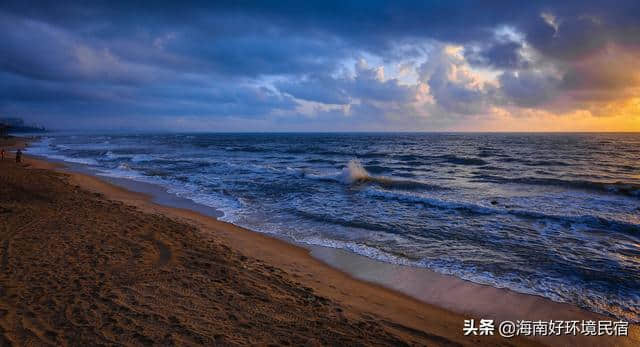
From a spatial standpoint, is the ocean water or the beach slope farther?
the ocean water

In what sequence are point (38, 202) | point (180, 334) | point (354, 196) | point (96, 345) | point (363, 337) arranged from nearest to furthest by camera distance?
1. point (96, 345)
2. point (180, 334)
3. point (363, 337)
4. point (38, 202)
5. point (354, 196)

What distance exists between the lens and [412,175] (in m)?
24.8

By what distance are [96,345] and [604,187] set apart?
965 inches

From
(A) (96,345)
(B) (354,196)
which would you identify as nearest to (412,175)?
(B) (354,196)

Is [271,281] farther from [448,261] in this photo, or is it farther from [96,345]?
[448,261]

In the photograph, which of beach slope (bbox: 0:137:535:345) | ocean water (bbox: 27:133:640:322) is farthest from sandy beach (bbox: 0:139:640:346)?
ocean water (bbox: 27:133:640:322)

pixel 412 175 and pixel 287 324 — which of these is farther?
pixel 412 175

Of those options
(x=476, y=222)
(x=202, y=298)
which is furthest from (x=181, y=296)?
(x=476, y=222)

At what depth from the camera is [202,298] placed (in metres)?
5.29

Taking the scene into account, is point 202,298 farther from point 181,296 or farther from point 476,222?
point 476,222

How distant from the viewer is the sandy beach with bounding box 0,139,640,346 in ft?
14.2

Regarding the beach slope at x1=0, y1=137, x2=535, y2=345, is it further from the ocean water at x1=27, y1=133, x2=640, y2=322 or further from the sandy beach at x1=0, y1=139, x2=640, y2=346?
the ocean water at x1=27, y1=133, x2=640, y2=322

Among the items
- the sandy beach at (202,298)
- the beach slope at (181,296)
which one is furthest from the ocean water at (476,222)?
the beach slope at (181,296)

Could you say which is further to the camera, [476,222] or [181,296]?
[476,222]
